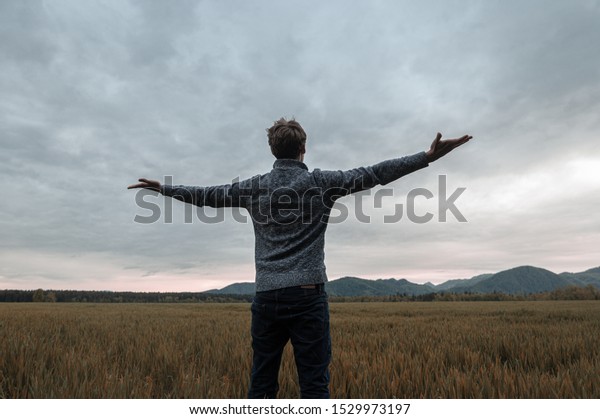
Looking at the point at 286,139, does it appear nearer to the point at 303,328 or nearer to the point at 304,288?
the point at 304,288

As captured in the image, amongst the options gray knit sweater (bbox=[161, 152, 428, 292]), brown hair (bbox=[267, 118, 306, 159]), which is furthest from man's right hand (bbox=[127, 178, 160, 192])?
brown hair (bbox=[267, 118, 306, 159])

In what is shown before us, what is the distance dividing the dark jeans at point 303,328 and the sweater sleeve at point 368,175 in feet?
2.23

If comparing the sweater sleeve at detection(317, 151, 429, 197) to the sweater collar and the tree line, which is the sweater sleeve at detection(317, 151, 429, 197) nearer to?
the sweater collar

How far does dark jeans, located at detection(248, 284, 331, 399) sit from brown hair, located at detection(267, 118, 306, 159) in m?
0.93

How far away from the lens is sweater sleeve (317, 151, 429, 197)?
2652mm

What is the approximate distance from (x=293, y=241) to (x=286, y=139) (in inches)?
27.6

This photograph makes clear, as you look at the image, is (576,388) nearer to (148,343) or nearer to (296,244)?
(296,244)

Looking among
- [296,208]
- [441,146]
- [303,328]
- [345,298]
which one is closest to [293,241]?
[296,208]

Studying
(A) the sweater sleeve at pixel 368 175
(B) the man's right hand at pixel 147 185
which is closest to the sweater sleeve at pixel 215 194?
(B) the man's right hand at pixel 147 185

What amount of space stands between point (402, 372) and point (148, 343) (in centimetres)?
384

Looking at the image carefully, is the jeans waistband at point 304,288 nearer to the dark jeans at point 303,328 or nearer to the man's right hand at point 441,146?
the dark jeans at point 303,328

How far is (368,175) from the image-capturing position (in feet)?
8.82

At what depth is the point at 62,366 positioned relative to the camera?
12.6ft
